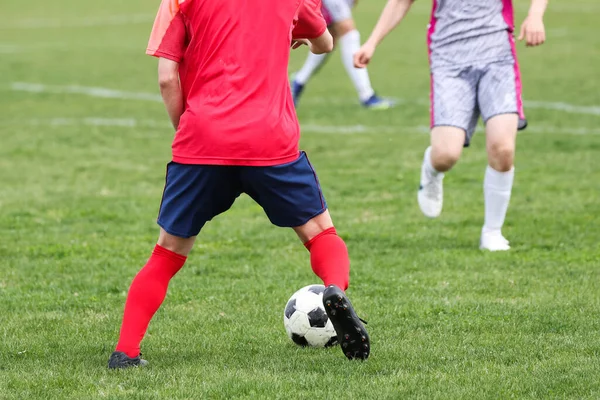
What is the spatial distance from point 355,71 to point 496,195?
6003 millimetres

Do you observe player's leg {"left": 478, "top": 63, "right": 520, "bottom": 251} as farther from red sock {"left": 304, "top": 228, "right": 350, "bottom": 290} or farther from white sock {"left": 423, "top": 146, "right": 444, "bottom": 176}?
red sock {"left": 304, "top": 228, "right": 350, "bottom": 290}

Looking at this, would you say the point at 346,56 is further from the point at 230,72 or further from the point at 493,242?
the point at 230,72

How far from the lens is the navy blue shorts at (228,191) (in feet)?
13.8

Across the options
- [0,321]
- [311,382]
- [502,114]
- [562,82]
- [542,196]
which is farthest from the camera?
[562,82]

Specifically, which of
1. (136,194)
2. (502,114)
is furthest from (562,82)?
(502,114)

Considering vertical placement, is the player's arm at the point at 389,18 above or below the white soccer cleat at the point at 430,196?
above

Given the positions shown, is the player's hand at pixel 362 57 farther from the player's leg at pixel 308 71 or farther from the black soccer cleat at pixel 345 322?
the player's leg at pixel 308 71

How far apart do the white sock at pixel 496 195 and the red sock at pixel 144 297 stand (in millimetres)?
2875

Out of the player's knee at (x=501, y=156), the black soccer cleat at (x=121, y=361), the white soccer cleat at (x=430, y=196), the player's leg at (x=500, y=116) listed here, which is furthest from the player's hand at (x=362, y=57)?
the black soccer cleat at (x=121, y=361)

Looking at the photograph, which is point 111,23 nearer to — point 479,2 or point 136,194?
point 136,194

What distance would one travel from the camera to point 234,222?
25.8 ft

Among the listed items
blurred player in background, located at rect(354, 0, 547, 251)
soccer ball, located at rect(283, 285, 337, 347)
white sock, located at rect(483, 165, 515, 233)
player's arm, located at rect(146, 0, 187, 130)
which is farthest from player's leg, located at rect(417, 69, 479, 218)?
player's arm, located at rect(146, 0, 187, 130)

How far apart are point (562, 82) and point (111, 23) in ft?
51.9

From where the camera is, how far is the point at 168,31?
407 centimetres
